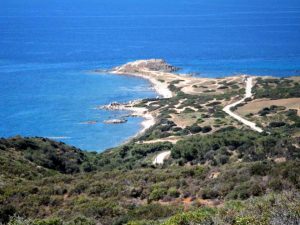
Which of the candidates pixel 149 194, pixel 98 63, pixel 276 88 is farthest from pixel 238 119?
pixel 98 63

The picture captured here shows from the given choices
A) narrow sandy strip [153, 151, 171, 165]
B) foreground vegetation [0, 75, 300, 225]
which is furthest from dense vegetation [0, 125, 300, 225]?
narrow sandy strip [153, 151, 171, 165]

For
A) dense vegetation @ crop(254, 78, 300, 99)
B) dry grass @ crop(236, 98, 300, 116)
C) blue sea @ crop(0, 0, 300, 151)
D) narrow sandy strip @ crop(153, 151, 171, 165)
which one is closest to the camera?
narrow sandy strip @ crop(153, 151, 171, 165)

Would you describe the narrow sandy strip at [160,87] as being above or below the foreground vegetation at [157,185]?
above

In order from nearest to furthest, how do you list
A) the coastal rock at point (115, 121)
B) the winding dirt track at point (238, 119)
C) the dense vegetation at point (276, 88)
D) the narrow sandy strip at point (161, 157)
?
the narrow sandy strip at point (161, 157), the winding dirt track at point (238, 119), the dense vegetation at point (276, 88), the coastal rock at point (115, 121)

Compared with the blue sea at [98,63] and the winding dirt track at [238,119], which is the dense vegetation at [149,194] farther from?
the blue sea at [98,63]

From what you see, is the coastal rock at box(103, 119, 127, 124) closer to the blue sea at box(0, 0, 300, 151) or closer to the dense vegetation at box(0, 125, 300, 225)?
the blue sea at box(0, 0, 300, 151)

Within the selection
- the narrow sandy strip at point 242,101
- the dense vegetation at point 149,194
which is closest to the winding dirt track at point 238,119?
the narrow sandy strip at point 242,101

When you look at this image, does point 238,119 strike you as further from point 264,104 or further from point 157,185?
point 157,185
